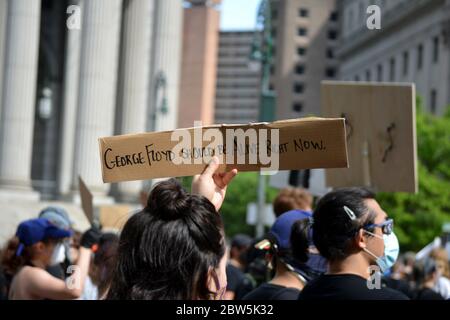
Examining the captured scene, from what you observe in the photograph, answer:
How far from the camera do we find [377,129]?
22.6 ft

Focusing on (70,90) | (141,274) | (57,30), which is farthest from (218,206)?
(57,30)

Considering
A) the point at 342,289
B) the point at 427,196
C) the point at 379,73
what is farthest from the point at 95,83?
the point at 379,73

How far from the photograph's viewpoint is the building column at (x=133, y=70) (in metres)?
31.1

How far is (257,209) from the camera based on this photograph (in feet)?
97.9

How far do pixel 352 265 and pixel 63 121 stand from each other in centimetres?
2941

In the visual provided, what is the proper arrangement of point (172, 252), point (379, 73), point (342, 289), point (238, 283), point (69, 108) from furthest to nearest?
1. point (379, 73)
2. point (69, 108)
3. point (238, 283)
4. point (342, 289)
5. point (172, 252)

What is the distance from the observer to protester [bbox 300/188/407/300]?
4.63m

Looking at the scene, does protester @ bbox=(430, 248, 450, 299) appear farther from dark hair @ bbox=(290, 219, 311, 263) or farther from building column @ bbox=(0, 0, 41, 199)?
building column @ bbox=(0, 0, 41, 199)

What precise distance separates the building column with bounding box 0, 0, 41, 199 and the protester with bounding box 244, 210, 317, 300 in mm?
22703

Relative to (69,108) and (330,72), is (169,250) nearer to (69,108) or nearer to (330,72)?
(69,108)

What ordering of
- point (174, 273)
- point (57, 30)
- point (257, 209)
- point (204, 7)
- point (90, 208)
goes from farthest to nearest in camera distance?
point (204, 7) → point (57, 30) → point (257, 209) → point (90, 208) → point (174, 273)

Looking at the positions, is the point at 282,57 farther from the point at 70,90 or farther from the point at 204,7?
the point at 70,90

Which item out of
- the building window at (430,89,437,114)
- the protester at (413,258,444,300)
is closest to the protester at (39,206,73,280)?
the protester at (413,258,444,300)

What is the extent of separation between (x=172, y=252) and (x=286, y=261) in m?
2.91
